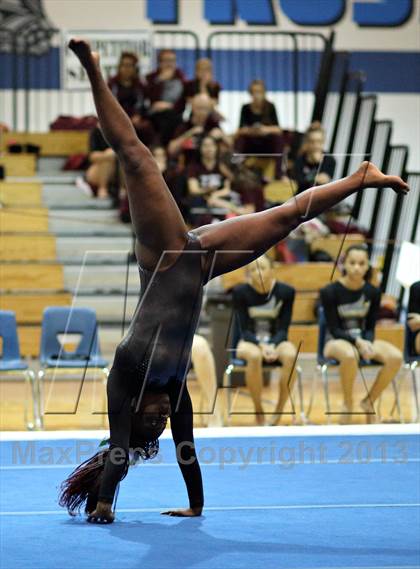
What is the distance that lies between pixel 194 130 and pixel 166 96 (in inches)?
28.9

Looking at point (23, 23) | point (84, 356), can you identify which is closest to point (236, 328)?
point (84, 356)

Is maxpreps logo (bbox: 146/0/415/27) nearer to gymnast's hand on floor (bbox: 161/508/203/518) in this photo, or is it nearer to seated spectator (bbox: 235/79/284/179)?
seated spectator (bbox: 235/79/284/179)

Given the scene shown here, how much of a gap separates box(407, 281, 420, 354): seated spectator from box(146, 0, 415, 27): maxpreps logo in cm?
615

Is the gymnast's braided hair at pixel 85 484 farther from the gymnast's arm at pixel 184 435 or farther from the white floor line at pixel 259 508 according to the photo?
the white floor line at pixel 259 508

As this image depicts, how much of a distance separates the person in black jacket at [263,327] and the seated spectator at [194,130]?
2510 mm

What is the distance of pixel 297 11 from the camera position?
1343cm

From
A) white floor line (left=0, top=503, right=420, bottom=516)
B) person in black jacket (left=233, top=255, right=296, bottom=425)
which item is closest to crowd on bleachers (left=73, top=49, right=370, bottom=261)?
person in black jacket (left=233, top=255, right=296, bottom=425)

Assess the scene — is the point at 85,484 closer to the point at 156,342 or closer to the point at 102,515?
the point at 102,515

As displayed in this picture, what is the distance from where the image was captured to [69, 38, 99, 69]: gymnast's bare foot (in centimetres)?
441

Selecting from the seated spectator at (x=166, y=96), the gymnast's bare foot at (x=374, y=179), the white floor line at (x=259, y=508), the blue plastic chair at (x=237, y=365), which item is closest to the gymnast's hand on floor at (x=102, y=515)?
the white floor line at (x=259, y=508)

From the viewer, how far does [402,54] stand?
13.7 m

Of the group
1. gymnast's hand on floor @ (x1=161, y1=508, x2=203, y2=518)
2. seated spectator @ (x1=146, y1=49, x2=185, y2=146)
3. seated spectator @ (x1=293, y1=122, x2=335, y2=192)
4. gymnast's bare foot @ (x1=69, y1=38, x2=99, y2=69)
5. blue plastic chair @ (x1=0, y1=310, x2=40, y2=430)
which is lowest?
blue plastic chair @ (x1=0, y1=310, x2=40, y2=430)

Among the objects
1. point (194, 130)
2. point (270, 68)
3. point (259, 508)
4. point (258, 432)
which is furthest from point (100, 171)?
point (259, 508)

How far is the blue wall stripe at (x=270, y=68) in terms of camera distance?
42.6 ft
